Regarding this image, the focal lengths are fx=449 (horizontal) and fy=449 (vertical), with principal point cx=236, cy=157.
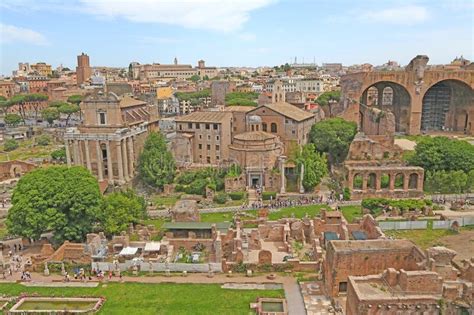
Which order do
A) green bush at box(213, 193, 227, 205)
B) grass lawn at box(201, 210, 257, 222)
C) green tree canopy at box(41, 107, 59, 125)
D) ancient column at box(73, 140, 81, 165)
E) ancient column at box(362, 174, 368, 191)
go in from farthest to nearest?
green tree canopy at box(41, 107, 59, 125), ancient column at box(73, 140, 81, 165), green bush at box(213, 193, 227, 205), ancient column at box(362, 174, 368, 191), grass lawn at box(201, 210, 257, 222)

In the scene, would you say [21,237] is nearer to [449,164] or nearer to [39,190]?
[39,190]

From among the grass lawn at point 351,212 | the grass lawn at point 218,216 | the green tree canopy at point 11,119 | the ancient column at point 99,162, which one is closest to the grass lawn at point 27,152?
the green tree canopy at point 11,119

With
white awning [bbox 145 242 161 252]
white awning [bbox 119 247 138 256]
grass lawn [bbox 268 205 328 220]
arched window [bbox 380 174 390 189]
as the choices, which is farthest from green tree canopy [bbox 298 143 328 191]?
white awning [bbox 119 247 138 256]

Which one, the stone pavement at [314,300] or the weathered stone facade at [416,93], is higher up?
the weathered stone facade at [416,93]

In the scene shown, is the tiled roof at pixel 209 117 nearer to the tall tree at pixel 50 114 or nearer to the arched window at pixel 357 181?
the arched window at pixel 357 181

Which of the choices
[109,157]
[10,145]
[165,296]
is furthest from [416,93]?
[10,145]

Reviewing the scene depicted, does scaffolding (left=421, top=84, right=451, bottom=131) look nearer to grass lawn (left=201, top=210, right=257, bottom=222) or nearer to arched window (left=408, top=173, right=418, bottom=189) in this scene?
arched window (left=408, top=173, right=418, bottom=189)
